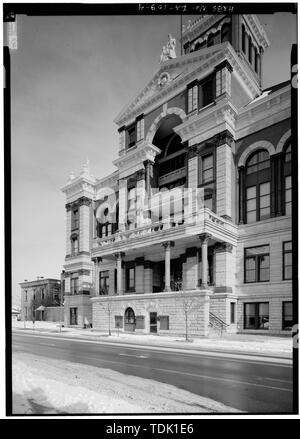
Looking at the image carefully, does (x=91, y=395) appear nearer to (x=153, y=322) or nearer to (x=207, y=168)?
(x=153, y=322)

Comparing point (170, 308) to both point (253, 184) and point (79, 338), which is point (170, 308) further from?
point (253, 184)

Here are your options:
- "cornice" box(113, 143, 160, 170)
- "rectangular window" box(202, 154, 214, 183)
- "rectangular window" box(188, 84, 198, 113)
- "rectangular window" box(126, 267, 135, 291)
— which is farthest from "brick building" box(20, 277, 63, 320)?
"rectangular window" box(188, 84, 198, 113)

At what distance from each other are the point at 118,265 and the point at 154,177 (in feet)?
25.7

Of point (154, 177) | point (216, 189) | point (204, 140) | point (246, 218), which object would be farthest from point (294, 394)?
point (154, 177)

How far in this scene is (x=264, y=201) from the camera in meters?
20.8

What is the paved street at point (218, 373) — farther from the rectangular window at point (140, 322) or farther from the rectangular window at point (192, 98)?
the rectangular window at point (192, 98)

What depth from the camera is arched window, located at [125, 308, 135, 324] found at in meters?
26.5

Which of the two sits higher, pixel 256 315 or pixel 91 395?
pixel 91 395

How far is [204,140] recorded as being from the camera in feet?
79.9

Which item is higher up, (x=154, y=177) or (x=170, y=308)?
(x=154, y=177)

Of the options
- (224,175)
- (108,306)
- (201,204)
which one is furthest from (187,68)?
(108,306)

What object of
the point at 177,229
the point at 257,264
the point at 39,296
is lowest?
the point at 39,296

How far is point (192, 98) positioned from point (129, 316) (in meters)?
16.3

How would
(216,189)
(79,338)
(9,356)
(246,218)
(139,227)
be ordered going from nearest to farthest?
(9,356) → (79,338) → (246,218) → (216,189) → (139,227)
